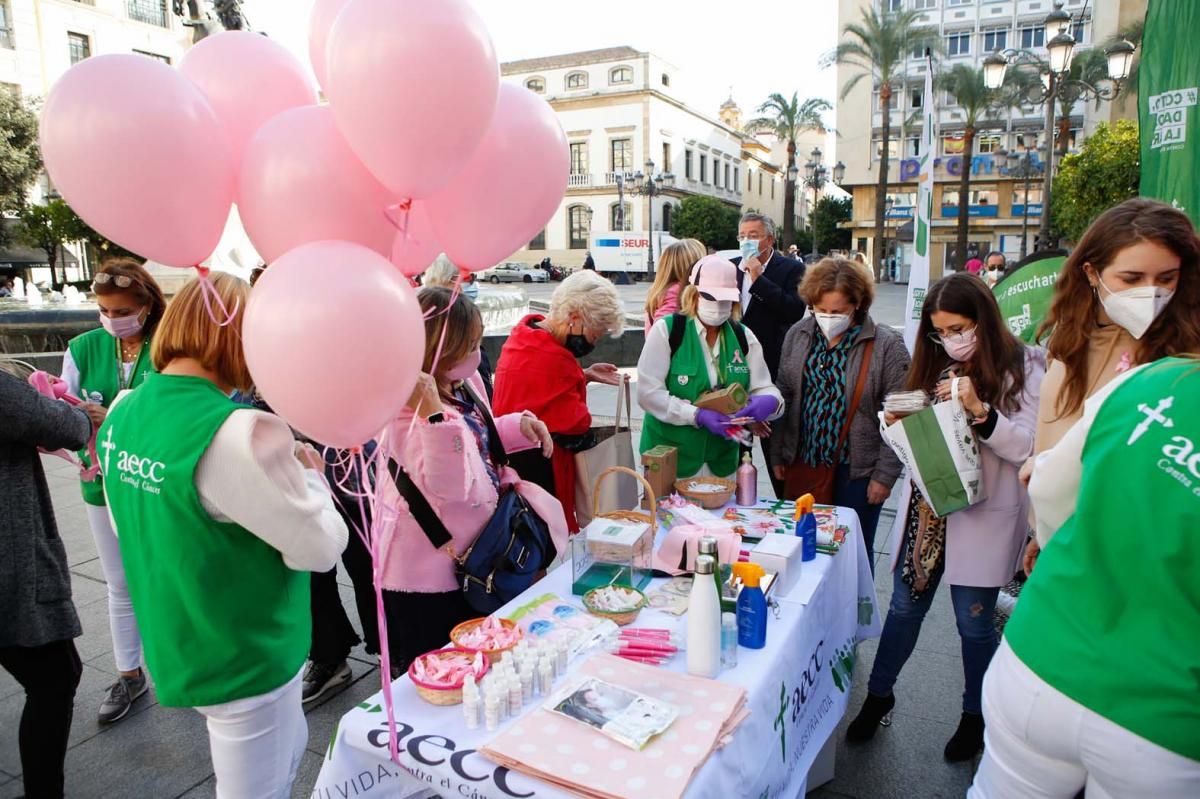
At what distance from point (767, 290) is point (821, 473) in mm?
1380

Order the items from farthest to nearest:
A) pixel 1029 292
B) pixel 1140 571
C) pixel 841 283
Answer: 1. pixel 1029 292
2. pixel 841 283
3. pixel 1140 571

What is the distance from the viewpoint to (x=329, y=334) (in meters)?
1.43

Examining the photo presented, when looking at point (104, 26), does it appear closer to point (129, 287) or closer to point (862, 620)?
point (129, 287)

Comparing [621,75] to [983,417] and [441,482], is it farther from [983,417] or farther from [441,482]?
[441,482]

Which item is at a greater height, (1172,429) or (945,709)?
(1172,429)

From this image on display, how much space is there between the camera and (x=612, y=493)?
3.09 meters

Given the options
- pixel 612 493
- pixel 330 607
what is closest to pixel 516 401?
pixel 612 493

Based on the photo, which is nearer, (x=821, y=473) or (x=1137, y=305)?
(x=1137, y=305)

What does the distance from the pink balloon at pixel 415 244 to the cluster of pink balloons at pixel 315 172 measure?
129 millimetres

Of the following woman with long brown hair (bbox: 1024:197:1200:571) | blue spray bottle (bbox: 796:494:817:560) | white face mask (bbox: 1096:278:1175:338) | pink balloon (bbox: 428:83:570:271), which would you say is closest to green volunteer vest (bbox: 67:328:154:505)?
pink balloon (bbox: 428:83:570:271)

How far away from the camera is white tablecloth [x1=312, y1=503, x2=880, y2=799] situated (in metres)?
1.53

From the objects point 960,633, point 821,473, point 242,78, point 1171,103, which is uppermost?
point 1171,103

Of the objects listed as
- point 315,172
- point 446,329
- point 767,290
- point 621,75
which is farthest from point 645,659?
point 621,75

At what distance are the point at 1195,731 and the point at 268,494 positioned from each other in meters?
1.81
